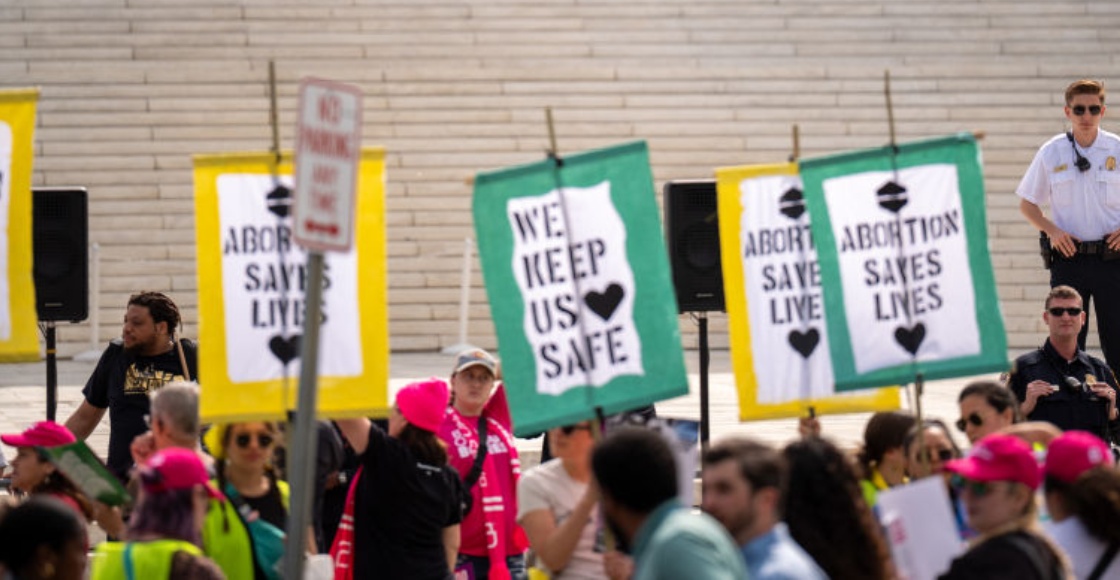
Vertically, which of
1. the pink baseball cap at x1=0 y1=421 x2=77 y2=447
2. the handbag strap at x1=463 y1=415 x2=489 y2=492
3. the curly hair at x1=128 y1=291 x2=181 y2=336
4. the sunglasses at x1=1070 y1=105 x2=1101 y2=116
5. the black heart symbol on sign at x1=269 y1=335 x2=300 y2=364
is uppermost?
the sunglasses at x1=1070 y1=105 x2=1101 y2=116

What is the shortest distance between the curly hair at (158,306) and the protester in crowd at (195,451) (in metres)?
2.14

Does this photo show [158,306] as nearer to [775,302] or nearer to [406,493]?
[406,493]

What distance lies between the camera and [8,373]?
1842cm

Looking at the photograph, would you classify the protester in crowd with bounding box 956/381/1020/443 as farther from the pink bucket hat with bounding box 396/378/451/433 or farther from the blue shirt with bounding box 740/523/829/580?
the blue shirt with bounding box 740/523/829/580

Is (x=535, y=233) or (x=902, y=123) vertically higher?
(x=902, y=123)

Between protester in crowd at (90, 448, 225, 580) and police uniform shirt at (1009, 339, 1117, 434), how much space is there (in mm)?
5471

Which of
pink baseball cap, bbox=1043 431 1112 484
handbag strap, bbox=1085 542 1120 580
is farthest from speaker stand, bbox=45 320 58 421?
handbag strap, bbox=1085 542 1120 580

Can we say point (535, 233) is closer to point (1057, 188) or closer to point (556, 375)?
point (556, 375)

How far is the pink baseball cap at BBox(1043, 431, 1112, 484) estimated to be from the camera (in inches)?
242

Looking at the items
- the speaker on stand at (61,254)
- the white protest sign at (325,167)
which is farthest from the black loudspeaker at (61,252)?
the white protest sign at (325,167)

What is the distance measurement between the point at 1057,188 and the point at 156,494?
743 cm

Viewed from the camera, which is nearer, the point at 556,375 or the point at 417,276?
the point at 556,375

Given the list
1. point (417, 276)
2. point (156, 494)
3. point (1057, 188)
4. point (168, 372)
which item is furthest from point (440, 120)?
point (156, 494)

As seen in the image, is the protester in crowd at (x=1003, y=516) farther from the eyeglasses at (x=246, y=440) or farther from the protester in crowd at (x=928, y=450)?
the eyeglasses at (x=246, y=440)
